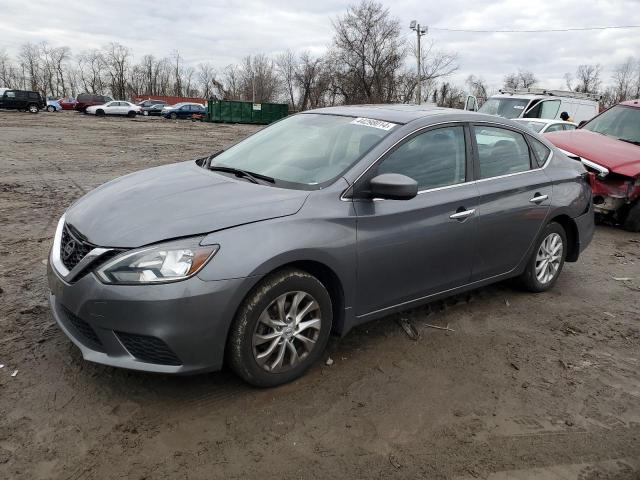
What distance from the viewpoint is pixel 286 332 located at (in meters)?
3.08

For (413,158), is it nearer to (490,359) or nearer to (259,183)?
(259,183)

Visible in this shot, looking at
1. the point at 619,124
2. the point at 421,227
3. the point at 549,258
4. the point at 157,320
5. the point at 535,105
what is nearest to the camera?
the point at 157,320

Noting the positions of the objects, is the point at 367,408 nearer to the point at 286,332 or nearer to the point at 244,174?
the point at 286,332

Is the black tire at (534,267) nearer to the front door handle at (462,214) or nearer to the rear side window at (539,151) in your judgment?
the rear side window at (539,151)

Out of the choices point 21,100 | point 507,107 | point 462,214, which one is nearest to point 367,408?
point 462,214

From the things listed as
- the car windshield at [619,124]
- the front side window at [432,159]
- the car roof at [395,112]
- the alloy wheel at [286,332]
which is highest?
the car windshield at [619,124]

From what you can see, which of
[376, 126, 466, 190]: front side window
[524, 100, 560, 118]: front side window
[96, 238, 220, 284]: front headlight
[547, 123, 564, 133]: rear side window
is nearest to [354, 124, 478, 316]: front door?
[376, 126, 466, 190]: front side window

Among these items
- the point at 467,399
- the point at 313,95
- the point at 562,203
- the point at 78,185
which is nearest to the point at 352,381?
the point at 467,399

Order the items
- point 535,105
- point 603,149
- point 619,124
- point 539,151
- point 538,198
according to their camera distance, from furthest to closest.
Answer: point 535,105 → point 619,124 → point 603,149 → point 539,151 → point 538,198

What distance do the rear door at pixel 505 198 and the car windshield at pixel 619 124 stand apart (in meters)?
5.21

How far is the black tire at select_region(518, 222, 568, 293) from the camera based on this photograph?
4.68m

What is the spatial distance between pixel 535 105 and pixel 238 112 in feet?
108

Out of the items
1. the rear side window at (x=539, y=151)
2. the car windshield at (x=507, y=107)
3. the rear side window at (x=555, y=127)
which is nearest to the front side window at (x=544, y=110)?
the car windshield at (x=507, y=107)

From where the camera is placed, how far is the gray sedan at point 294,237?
272 cm
